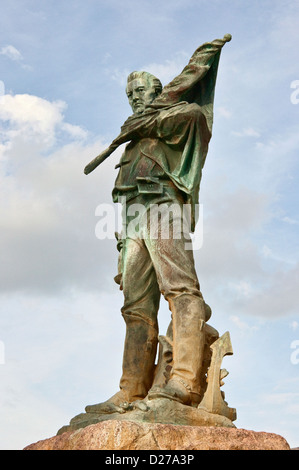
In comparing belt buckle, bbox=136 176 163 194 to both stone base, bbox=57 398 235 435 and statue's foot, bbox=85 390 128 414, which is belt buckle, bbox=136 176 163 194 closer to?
statue's foot, bbox=85 390 128 414

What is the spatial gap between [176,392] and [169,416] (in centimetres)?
31

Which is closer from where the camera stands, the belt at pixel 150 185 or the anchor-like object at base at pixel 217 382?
the anchor-like object at base at pixel 217 382

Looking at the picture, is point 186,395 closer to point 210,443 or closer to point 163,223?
point 210,443

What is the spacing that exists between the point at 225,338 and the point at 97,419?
1.50 m

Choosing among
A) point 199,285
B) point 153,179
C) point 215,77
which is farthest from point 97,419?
point 215,77

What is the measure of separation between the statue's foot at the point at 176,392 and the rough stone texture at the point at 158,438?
0.44 m

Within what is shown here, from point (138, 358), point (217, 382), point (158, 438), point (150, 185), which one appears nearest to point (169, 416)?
point (158, 438)

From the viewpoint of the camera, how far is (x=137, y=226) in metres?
7.84

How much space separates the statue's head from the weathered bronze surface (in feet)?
0.04

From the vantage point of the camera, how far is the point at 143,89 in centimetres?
837

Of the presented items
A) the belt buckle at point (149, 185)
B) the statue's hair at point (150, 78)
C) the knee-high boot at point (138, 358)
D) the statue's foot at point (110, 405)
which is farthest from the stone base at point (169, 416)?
the statue's hair at point (150, 78)

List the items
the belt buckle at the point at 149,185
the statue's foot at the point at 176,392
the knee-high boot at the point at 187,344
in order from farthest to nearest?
the belt buckle at the point at 149,185, the knee-high boot at the point at 187,344, the statue's foot at the point at 176,392

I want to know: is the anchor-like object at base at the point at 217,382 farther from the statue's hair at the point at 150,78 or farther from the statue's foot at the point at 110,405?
the statue's hair at the point at 150,78

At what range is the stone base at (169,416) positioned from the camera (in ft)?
21.4
